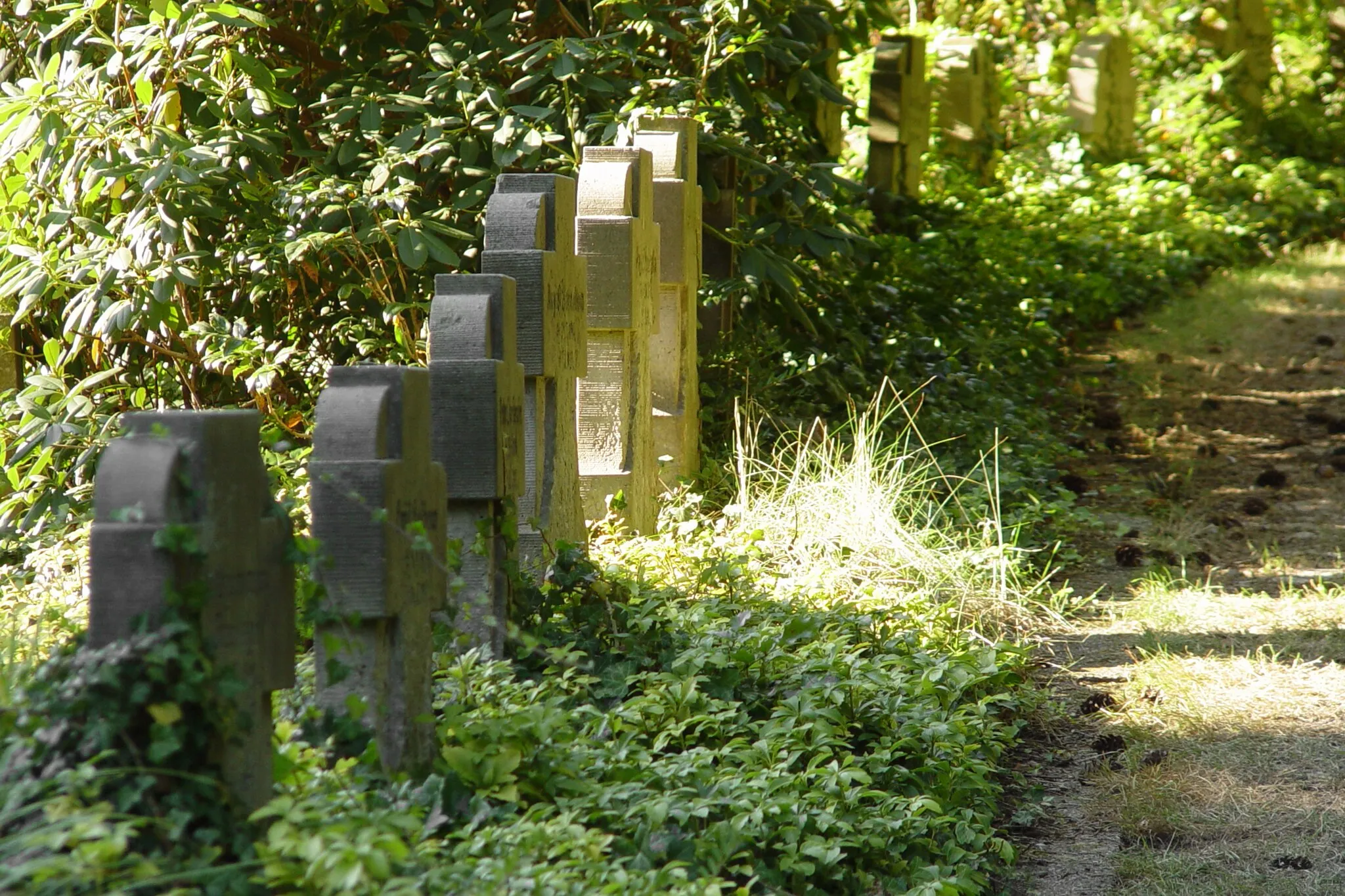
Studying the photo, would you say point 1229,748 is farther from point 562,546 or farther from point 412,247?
point 412,247

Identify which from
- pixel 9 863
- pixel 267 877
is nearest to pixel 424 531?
pixel 267 877

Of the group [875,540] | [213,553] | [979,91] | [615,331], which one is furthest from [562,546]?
[979,91]

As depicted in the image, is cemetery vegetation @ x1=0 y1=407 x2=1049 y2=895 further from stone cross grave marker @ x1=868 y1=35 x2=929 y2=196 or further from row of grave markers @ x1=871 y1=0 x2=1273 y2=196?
row of grave markers @ x1=871 y1=0 x2=1273 y2=196

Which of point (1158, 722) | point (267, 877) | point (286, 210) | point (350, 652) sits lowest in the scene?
point (1158, 722)

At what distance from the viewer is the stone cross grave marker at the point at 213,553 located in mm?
1758

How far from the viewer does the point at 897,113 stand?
938 centimetres

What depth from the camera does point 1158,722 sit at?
3.66 meters

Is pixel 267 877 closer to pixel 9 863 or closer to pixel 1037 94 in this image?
pixel 9 863

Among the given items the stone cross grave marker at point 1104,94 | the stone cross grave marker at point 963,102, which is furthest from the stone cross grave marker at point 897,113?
the stone cross grave marker at point 1104,94

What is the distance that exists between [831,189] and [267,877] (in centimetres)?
423

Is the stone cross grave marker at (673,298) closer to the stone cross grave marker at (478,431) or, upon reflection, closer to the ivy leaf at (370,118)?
the ivy leaf at (370,118)

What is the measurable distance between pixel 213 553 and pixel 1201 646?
3367 mm

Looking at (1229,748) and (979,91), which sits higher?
(979,91)

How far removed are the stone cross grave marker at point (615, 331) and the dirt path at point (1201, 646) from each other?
4.98 feet
